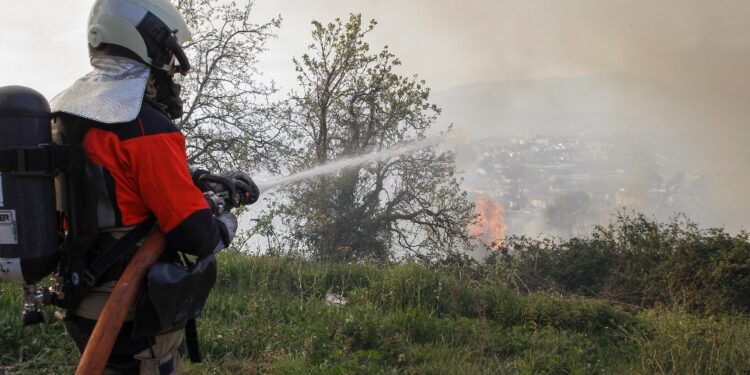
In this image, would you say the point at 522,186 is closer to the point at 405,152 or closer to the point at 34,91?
the point at 405,152

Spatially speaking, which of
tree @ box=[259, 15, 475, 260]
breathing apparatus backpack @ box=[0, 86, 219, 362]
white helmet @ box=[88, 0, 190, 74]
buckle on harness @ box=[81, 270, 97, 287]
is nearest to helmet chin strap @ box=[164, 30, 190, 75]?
white helmet @ box=[88, 0, 190, 74]

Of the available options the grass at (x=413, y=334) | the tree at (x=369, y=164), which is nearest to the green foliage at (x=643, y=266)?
the grass at (x=413, y=334)

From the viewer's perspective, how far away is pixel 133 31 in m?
2.20

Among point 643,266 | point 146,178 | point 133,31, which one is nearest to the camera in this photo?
point 146,178

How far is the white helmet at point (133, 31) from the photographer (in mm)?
2199

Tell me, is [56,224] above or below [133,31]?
below

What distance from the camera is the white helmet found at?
7.22 ft

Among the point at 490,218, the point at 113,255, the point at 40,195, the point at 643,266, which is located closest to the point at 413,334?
A: the point at 113,255

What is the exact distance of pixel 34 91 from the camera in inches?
80.3

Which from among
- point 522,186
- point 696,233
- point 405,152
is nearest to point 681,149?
point 522,186

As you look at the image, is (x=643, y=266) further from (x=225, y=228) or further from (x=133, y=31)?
(x=133, y=31)

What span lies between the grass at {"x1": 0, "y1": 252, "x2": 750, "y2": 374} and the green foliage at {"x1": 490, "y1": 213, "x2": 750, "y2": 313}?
788mm

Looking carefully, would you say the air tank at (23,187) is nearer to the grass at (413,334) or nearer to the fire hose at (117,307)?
the fire hose at (117,307)

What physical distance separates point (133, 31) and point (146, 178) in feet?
2.03
